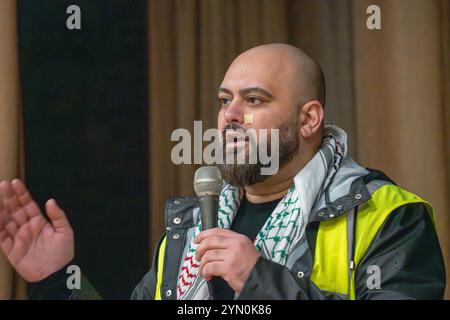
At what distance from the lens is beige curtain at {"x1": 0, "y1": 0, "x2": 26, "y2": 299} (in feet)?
7.09

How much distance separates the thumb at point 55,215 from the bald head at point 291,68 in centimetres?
53

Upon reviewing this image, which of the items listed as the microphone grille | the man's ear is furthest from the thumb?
the man's ear

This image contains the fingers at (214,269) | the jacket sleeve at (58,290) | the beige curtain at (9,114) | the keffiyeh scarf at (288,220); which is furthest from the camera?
the beige curtain at (9,114)

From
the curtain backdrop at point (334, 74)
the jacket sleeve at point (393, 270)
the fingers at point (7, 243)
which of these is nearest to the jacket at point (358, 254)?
the jacket sleeve at point (393, 270)

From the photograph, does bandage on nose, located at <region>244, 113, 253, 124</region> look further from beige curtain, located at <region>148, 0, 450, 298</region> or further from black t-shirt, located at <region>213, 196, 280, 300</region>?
beige curtain, located at <region>148, 0, 450, 298</region>

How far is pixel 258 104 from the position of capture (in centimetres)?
183

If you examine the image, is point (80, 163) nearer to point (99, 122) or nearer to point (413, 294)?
point (99, 122)

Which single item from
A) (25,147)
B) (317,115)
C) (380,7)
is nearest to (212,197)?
(317,115)

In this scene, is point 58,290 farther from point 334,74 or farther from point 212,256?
point 334,74

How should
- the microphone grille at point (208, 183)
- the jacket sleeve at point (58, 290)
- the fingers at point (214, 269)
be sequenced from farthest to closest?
the jacket sleeve at point (58, 290) < the microphone grille at point (208, 183) < the fingers at point (214, 269)

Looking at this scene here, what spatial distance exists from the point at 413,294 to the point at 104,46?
4.37ft

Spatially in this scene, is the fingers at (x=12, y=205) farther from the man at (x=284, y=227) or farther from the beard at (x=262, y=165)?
the beard at (x=262, y=165)

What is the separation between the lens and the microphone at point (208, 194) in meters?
1.57

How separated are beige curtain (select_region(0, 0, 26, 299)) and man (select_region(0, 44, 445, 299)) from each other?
0.34 meters
